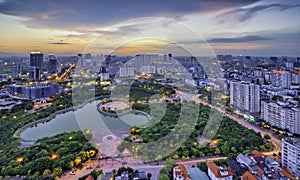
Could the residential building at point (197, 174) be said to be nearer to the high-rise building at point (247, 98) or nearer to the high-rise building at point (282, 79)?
the high-rise building at point (247, 98)

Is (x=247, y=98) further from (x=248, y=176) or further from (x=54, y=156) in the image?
(x=54, y=156)

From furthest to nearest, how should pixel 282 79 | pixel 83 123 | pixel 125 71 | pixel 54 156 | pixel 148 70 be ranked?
pixel 148 70, pixel 125 71, pixel 282 79, pixel 83 123, pixel 54 156

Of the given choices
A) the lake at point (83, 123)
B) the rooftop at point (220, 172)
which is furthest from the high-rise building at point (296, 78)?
the rooftop at point (220, 172)

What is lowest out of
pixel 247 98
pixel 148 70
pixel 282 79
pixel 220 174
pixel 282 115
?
pixel 220 174

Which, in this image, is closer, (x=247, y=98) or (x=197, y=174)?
(x=197, y=174)

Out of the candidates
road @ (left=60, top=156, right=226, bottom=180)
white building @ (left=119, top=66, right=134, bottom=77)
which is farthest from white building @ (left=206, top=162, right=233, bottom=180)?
white building @ (left=119, top=66, right=134, bottom=77)

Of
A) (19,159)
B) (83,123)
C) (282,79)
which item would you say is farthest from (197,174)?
(282,79)
